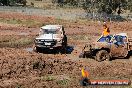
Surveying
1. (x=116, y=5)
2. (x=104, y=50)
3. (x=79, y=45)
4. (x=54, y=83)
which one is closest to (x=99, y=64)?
(x=104, y=50)

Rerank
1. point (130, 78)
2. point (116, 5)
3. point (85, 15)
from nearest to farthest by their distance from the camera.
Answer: point (130, 78) < point (85, 15) < point (116, 5)

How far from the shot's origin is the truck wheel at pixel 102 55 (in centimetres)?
2081

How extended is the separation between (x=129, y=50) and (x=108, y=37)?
5.05 ft

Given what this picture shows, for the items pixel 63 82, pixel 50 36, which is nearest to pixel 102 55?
pixel 50 36

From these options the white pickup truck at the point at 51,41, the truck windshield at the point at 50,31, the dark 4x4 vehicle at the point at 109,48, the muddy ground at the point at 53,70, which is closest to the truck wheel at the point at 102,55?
the dark 4x4 vehicle at the point at 109,48

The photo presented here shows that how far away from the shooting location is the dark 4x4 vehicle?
20922mm

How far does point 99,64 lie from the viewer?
20000 mm

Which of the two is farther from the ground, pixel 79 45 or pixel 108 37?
pixel 108 37

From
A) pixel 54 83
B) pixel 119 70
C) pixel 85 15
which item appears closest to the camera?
pixel 54 83

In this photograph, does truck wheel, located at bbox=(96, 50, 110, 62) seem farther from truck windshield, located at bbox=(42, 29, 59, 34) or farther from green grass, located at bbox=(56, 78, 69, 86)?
green grass, located at bbox=(56, 78, 69, 86)

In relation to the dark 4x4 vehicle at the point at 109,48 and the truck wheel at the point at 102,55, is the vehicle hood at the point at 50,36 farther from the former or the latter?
the truck wheel at the point at 102,55

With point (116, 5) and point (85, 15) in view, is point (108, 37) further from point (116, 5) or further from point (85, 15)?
point (116, 5)

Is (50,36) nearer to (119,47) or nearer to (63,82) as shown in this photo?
(119,47)

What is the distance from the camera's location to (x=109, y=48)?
68.8 feet
